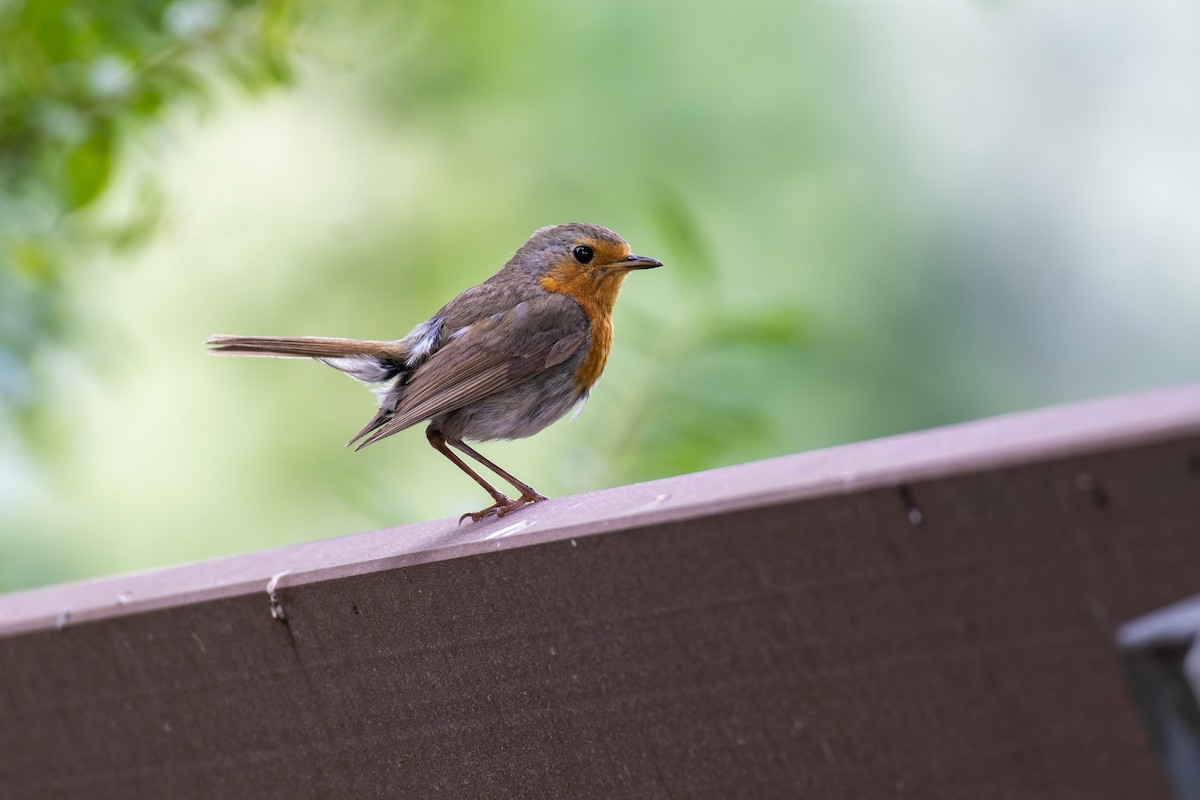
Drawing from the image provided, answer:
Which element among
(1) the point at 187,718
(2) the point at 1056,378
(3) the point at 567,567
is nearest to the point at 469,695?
(3) the point at 567,567

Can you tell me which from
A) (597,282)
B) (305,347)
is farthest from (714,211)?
(305,347)

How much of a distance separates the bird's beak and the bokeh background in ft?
8.30

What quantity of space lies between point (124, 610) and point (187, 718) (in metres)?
0.16

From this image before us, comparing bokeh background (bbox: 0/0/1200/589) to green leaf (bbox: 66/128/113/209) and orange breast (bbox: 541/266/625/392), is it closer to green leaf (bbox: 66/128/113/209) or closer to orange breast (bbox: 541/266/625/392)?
orange breast (bbox: 541/266/625/392)

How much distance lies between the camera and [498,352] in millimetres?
2996

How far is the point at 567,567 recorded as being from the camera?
1.46 meters

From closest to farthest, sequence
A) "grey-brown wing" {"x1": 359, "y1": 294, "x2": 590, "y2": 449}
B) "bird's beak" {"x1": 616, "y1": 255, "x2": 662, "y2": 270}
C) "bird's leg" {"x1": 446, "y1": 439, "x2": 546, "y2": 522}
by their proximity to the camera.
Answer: "bird's leg" {"x1": 446, "y1": 439, "x2": 546, "y2": 522} < "grey-brown wing" {"x1": 359, "y1": 294, "x2": 590, "y2": 449} < "bird's beak" {"x1": 616, "y1": 255, "x2": 662, "y2": 270}

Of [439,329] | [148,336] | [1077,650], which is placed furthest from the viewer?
[148,336]

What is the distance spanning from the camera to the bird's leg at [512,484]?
222 cm

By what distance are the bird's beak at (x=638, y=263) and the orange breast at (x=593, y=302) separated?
1.1 inches

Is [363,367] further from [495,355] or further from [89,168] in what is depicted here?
[89,168]

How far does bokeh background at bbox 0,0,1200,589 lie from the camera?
20.7 ft

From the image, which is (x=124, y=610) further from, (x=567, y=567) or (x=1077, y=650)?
(x=1077, y=650)

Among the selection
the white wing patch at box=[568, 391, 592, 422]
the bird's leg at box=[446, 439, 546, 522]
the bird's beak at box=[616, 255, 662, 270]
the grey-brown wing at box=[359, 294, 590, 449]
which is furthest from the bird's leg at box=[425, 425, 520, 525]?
the bird's beak at box=[616, 255, 662, 270]
